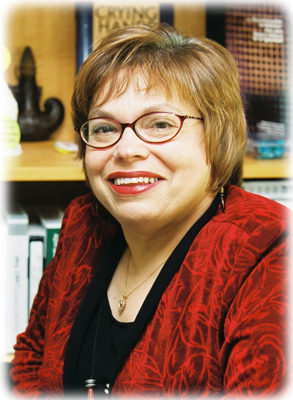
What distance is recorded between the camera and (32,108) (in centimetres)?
181

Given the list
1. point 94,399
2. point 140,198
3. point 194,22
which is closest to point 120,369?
point 94,399

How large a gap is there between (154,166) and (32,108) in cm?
80

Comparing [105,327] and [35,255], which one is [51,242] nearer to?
[35,255]

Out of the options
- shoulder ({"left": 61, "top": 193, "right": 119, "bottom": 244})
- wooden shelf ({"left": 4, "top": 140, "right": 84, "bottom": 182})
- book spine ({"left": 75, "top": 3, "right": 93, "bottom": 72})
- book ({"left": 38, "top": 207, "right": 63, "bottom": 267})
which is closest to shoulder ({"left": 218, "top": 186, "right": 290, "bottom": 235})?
shoulder ({"left": 61, "top": 193, "right": 119, "bottom": 244})

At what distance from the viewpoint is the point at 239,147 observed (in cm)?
122

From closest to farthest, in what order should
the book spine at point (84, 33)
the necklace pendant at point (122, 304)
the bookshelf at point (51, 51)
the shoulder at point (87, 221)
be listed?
the necklace pendant at point (122, 304) < the shoulder at point (87, 221) < the book spine at point (84, 33) < the bookshelf at point (51, 51)

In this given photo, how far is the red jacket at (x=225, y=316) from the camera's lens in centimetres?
92

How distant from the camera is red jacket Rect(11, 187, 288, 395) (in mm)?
923

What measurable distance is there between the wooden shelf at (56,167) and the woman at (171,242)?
0.24m

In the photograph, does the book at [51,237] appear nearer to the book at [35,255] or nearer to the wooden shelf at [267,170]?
the book at [35,255]

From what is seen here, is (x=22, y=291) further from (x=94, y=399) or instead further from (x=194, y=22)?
(x=194, y=22)

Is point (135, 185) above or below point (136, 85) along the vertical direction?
below

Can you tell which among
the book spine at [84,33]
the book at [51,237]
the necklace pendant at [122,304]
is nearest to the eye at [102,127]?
the necklace pendant at [122,304]

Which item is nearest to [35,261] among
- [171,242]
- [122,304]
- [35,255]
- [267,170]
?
[35,255]
